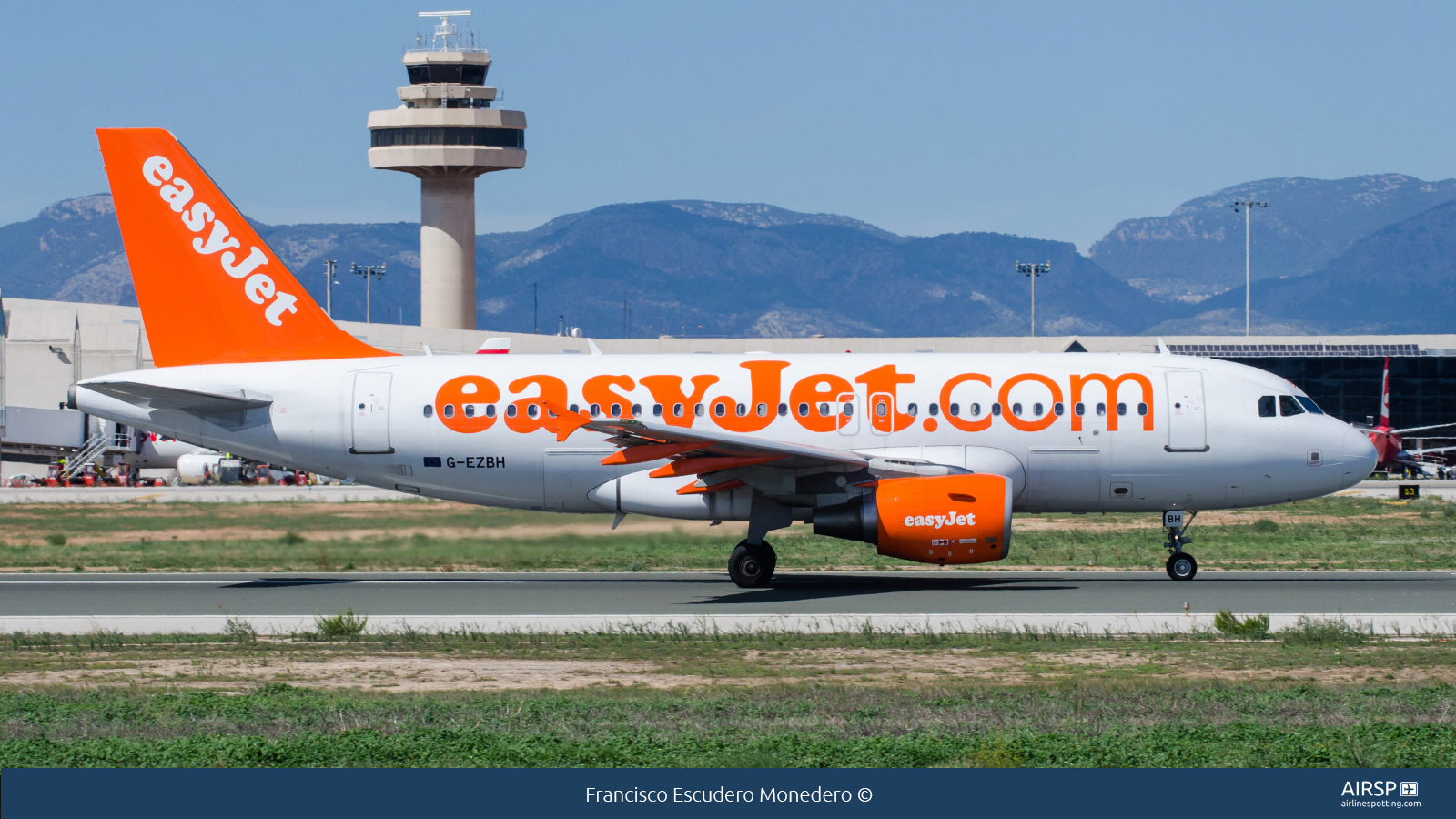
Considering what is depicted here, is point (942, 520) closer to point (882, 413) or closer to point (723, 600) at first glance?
point (882, 413)

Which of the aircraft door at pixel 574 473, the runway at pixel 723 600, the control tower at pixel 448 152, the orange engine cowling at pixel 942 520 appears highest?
the control tower at pixel 448 152

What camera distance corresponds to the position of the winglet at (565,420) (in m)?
26.4

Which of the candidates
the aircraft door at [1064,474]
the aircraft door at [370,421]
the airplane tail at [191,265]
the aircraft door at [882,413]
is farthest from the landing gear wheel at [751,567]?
the airplane tail at [191,265]

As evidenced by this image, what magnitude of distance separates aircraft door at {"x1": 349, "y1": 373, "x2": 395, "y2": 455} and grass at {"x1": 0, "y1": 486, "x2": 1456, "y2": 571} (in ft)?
6.16

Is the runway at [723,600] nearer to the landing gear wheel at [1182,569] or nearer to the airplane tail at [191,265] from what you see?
the landing gear wheel at [1182,569]

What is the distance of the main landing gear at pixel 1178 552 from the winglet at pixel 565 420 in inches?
430

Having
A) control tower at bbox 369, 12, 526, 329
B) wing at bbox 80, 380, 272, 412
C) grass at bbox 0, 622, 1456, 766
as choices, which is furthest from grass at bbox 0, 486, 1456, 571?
control tower at bbox 369, 12, 526, 329

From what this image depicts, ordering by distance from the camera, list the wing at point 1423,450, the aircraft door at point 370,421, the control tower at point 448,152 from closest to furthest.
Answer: the aircraft door at point 370,421, the wing at point 1423,450, the control tower at point 448,152

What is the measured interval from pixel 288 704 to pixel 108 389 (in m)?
14.7

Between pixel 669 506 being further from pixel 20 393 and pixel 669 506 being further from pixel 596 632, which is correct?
pixel 20 393

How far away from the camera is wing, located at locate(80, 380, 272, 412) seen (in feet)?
86.0

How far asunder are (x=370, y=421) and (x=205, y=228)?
17.0ft

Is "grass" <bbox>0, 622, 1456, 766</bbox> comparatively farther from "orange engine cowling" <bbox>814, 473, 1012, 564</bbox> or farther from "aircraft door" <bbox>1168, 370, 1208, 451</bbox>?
"aircraft door" <bbox>1168, 370, 1208, 451</bbox>

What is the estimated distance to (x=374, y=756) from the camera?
1146 cm
